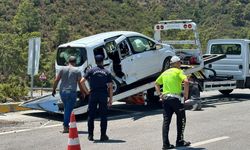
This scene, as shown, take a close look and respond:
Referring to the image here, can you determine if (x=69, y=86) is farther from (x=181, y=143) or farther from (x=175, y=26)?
(x=175, y=26)

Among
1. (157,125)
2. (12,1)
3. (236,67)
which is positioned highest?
(12,1)

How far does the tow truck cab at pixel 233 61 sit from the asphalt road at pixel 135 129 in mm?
2088

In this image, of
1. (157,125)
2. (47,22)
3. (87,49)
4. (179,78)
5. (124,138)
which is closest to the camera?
(179,78)

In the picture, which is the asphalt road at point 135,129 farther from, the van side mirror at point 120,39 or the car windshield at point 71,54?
the van side mirror at point 120,39

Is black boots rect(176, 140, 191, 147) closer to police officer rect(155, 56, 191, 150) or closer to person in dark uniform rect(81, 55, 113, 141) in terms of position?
police officer rect(155, 56, 191, 150)

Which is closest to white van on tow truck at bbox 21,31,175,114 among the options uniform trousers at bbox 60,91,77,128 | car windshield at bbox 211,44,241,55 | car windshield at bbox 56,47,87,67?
car windshield at bbox 56,47,87,67

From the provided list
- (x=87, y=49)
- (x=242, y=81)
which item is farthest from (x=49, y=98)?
(x=242, y=81)

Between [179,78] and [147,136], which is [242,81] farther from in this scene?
[179,78]

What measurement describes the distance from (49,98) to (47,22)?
61.5 m

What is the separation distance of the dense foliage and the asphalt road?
90.8 feet

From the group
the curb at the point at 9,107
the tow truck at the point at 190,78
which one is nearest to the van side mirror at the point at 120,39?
the tow truck at the point at 190,78

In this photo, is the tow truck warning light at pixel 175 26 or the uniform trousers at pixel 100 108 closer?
the uniform trousers at pixel 100 108

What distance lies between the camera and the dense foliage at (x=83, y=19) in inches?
1993

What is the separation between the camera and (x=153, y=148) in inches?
336
